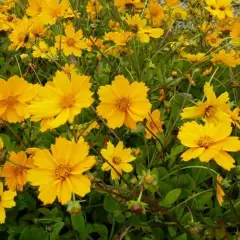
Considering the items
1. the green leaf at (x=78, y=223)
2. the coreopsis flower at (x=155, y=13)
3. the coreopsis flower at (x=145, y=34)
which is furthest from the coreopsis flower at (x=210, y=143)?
the coreopsis flower at (x=155, y=13)

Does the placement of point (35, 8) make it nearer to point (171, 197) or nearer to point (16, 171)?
point (16, 171)

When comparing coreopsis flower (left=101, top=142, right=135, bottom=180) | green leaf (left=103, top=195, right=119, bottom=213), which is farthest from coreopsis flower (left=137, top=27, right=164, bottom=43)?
green leaf (left=103, top=195, right=119, bottom=213)

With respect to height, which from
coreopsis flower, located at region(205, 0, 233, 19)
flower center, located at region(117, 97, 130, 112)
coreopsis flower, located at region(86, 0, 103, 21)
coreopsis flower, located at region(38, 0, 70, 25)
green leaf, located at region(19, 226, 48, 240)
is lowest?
green leaf, located at region(19, 226, 48, 240)

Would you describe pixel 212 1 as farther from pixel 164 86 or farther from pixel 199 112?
pixel 199 112

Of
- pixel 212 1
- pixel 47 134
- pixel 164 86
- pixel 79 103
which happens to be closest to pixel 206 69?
pixel 212 1

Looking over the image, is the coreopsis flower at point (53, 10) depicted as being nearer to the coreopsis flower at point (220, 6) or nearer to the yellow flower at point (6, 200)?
the coreopsis flower at point (220, 6)

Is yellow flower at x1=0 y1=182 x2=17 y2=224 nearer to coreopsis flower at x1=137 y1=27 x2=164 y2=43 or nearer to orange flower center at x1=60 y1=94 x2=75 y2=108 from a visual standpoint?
orange flower center at x1=60 y1=94 x2=75 y2=108

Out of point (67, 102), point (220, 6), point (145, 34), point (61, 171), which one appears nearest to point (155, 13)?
point (220, 6)
